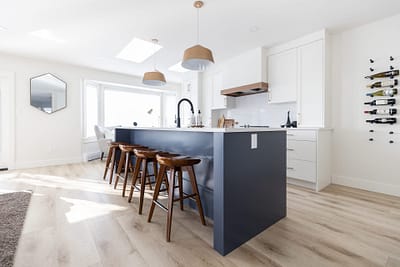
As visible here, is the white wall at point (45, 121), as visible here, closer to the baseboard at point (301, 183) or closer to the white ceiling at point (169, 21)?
the white ceiling at point (169, 21)

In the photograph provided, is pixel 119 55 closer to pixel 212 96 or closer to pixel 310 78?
pixel 212 96

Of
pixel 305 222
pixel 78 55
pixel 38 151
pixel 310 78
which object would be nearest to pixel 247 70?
pixel 310 78

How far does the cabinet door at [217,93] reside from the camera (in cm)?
509

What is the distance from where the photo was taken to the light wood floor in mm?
1384

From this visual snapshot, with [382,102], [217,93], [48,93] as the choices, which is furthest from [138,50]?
[382,102]

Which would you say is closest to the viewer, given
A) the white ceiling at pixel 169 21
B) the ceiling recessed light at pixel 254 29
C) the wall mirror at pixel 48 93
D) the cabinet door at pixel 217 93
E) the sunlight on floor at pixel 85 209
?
the sunlight on floor at pixel 85 209

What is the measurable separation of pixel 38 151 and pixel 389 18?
6.85 metres

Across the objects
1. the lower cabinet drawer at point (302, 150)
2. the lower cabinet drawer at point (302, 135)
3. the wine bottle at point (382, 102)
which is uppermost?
the wine bottle at point (382, 102)

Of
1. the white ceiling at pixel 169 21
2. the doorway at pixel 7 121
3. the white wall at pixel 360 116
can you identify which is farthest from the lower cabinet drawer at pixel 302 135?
the doorway at pixel 7 121

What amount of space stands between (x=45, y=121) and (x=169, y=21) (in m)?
3.78

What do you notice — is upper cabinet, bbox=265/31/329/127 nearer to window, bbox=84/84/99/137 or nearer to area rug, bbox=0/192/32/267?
area rug, bbox=0/192/32/267

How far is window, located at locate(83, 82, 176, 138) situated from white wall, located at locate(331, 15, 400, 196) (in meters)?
5.12

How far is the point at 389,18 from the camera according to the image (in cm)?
285

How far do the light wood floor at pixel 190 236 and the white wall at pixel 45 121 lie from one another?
2.53 metres
